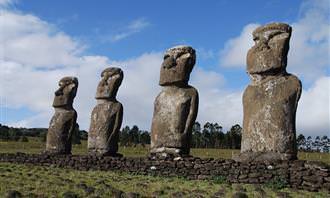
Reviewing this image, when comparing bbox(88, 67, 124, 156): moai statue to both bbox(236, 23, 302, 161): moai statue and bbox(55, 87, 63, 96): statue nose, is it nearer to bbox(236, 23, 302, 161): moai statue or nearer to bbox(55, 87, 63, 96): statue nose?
bbox(55, 87, 63, 96): statue nose

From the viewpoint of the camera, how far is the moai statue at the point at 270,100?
44.1 ft

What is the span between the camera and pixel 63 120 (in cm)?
2145

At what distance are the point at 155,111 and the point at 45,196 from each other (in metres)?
7.65

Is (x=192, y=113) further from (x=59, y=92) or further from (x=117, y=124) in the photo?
(x=59, y=92)

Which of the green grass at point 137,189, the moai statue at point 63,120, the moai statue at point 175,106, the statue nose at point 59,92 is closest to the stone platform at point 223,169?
the green grass at point 137,189

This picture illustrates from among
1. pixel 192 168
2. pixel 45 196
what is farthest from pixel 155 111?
pixel 45 196

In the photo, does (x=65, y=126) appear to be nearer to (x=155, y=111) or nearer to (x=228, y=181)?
(x=155, y=111)

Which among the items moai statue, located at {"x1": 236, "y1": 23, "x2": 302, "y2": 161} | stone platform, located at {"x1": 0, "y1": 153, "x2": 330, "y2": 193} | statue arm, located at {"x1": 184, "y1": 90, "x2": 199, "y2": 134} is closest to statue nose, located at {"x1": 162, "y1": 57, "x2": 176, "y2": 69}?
statue arm, located at {"x1": 184, "y1": 90, "x2": 199, "y2": 134}

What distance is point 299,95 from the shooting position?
13547 millimetres

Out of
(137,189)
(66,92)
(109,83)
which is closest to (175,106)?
(109,83)

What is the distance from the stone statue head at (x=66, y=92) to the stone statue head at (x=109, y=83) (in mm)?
2353

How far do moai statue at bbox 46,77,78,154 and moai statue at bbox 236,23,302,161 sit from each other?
31.4 feet

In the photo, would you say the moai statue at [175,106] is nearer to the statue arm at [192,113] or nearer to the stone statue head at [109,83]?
the statue arm at [192,113]

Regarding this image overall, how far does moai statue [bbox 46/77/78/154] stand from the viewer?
2120 centimetres
